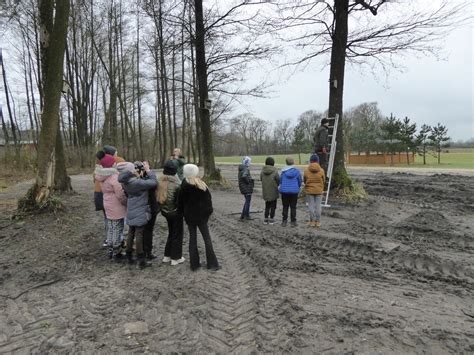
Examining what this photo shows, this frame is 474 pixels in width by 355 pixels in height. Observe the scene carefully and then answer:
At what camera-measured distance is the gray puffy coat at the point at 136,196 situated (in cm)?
630

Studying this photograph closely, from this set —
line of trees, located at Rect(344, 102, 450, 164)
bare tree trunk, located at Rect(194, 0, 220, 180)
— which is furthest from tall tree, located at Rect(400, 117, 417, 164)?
bare tree trunk, located at Rect(194, 0, 220, 180)

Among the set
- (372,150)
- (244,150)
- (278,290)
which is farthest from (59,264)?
(244,150)

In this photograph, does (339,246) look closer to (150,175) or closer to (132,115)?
(150,175)

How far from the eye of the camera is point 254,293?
5.17 meters

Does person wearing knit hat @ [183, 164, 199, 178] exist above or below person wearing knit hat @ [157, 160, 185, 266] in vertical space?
above

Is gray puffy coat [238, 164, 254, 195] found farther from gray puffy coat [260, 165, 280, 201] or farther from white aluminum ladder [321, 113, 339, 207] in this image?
white aluminum ladder [321, 113, 339, 207]

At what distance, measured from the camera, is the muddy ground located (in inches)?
157

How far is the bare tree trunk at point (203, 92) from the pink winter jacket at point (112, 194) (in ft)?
33.6

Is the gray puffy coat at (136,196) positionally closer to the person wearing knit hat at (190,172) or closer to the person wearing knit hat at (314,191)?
the person wearing knit hat at (190,172)

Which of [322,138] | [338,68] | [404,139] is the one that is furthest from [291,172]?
[404,139]

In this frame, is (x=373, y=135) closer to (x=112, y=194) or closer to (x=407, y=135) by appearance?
(x=407, y=135)

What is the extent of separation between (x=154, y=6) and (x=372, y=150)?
135 feet

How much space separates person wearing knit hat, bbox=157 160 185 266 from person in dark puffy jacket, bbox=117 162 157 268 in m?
0.18

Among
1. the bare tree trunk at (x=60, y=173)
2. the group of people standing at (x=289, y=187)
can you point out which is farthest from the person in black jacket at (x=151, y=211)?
the bare tree trunk at (x=60, y=173)
